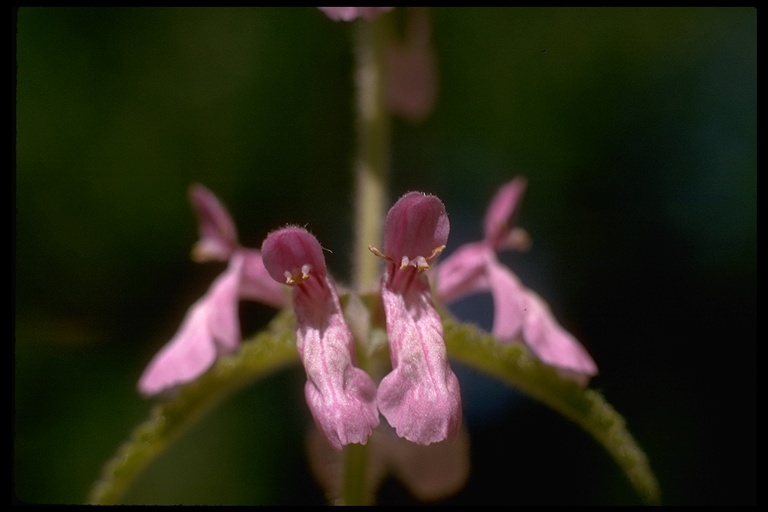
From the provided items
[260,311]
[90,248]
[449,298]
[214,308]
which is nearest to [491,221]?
[449,298]

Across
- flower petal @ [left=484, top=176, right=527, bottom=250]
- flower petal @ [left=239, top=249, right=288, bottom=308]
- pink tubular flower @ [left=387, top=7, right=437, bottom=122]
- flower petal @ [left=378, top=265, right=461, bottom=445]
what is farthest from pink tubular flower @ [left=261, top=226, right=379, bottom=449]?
pink tubular flower @ [left=387, top=7, right=437, bottom=122]

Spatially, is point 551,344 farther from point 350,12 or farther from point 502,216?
point 350,12

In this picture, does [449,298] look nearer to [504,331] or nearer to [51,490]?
[504,331]

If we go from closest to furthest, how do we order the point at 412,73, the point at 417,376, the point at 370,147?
the point at 417,376, the point at 370,147, the point at 412,73

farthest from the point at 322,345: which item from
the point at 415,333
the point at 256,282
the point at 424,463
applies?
the point at 424,463

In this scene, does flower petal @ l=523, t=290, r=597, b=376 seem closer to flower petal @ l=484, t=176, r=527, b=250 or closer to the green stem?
flower petal @ l=484, t=176, r=527, b=250

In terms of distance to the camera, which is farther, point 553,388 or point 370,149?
point 370,149
